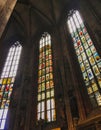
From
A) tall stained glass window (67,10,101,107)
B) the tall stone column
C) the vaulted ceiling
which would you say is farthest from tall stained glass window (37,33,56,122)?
the tall stone column

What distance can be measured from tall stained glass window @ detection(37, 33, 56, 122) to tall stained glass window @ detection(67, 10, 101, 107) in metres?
2.43

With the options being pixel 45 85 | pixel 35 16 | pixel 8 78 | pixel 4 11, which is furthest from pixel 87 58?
pixel 35 16

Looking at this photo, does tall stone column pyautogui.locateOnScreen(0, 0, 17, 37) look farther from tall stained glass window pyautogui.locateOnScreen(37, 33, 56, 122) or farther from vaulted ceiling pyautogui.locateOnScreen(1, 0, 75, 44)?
vaulted ceiling pyautogui.locateOnScreen(1, 0, 75, 44)

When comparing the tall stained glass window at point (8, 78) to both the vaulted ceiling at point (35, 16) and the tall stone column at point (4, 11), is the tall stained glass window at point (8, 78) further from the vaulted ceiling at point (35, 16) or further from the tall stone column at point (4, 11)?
the tall stone column at point (4, 11)

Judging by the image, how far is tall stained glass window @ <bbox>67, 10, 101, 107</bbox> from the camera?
8078 millimetres

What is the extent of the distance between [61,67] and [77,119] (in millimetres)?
4195

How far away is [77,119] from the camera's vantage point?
23.9 feet

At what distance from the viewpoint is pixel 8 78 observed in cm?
1320

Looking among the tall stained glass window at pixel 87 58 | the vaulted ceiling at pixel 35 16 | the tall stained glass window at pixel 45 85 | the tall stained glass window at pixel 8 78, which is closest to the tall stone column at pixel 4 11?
the tall stained glass window at pixel 87 58

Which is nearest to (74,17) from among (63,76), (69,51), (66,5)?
(66,5)

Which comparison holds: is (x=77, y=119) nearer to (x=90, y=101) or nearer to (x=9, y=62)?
(x=90, y=101)

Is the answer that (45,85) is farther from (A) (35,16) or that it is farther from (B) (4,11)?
(A) (35,16)

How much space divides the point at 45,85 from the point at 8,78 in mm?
4082

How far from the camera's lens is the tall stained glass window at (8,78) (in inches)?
409
